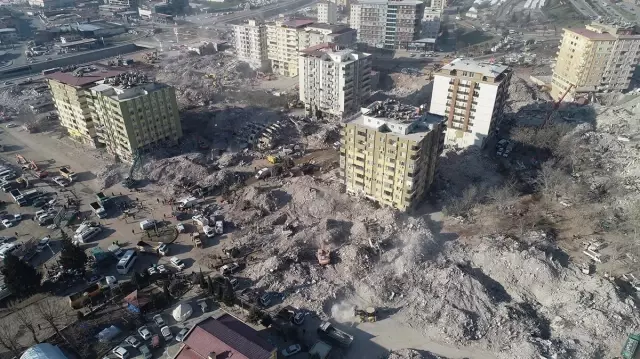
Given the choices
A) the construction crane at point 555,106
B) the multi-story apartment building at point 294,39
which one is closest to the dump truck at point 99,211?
the multi-story apartment building at point 294,39

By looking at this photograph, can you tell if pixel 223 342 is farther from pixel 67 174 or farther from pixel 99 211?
pixel 67 174

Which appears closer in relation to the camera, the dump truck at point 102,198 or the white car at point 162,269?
the white car at point 162,269

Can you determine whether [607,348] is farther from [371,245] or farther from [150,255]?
[150,255]

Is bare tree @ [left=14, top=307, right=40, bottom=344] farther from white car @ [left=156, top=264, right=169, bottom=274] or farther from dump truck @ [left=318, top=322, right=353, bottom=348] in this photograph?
dump truck @ [left=318, top=322, right=353, bottom=348]

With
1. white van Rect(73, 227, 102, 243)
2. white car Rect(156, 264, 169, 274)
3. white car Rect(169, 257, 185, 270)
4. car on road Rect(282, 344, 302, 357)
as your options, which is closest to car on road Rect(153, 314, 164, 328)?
white car Rect(156, 264, 169, 274)

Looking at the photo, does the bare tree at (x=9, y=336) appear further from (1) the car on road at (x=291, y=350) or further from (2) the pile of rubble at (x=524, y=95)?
(2) the pile of rubble at (x=524, y=95)

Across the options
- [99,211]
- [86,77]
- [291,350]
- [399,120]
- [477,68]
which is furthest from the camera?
[86,77]

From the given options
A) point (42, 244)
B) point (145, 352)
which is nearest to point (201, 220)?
point (42, 244)
